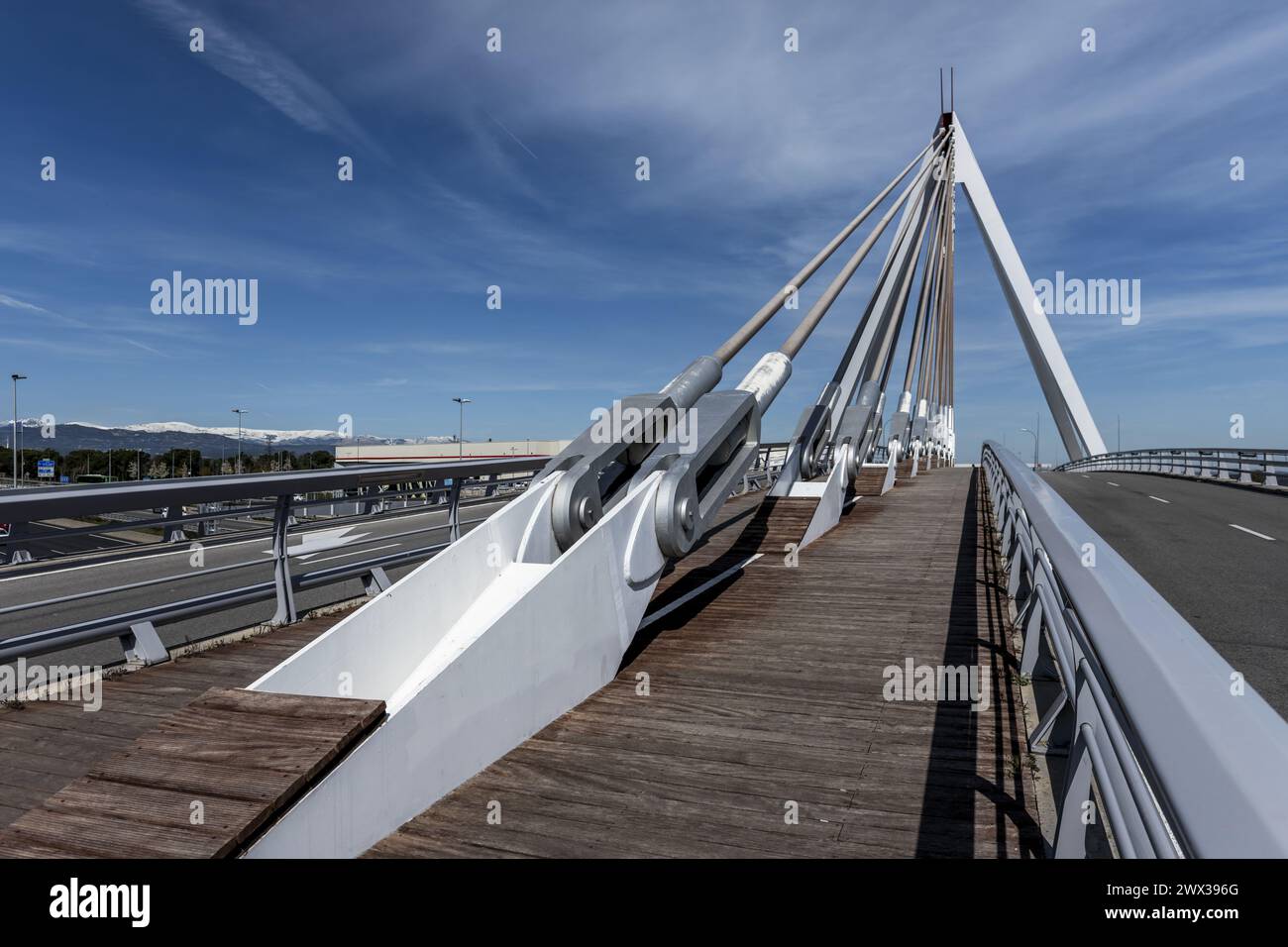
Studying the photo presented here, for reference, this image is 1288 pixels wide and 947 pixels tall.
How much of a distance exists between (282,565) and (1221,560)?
10461 millimetres

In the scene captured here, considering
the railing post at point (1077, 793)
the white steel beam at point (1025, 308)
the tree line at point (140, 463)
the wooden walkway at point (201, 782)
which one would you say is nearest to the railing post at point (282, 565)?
the wooden walkway at point (201, 782)

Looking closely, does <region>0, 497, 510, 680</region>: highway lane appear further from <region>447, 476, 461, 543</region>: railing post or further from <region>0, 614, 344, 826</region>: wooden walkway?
<region>0, 614, 344, 826</region>: wooden walkway

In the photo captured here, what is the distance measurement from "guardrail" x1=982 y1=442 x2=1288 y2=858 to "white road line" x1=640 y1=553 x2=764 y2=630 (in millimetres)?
4110

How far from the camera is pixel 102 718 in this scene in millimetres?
4645

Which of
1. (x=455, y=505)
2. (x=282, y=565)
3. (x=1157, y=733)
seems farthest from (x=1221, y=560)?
(x=1157, y=733)

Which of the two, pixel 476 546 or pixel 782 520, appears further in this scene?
pixel 782 520

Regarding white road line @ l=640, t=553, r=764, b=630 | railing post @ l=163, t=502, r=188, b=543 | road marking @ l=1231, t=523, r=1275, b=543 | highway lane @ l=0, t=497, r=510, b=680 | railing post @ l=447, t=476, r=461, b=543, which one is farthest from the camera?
road marking @ l=1231, t=523, r=1275, b=543

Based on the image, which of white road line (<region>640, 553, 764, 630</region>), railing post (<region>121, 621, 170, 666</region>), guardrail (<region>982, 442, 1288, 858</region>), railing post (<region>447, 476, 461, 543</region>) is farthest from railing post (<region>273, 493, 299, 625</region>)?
guardrail (<region>982, 442, 1288, 858</region>)

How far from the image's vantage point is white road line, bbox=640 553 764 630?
23.5 feet
